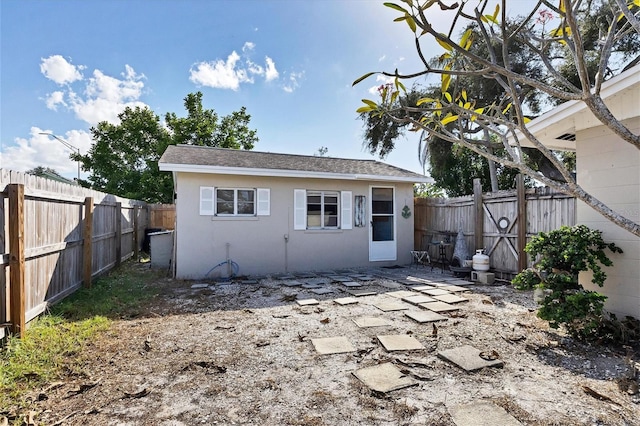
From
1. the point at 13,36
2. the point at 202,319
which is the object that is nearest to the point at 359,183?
the point at 202,319

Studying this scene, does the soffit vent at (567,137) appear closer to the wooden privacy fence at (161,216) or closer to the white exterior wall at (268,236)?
the white exterior wall at (268,236)

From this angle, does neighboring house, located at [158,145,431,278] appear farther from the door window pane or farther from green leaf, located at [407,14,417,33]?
green leaf, located at [407,14,417,33]

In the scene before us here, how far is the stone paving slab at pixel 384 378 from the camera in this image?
274cm

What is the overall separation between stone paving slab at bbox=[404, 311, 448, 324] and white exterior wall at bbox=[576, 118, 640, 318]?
6.46 feet

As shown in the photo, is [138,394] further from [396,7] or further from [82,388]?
[396,7]

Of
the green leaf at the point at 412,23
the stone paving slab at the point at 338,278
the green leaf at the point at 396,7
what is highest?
the green leaf at the point at 396,7

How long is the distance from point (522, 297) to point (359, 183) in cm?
479

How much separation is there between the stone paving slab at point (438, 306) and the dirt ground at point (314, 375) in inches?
5.8

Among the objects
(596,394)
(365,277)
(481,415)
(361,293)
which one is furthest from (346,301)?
(596,394)

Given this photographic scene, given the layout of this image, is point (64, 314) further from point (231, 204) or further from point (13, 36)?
point (13, 36)

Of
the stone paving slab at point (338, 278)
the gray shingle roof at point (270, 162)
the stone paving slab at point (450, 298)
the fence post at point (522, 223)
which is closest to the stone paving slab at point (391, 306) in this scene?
the stone paving slab at point (450, 298)

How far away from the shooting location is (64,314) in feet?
15.0

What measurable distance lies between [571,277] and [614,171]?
1477mm

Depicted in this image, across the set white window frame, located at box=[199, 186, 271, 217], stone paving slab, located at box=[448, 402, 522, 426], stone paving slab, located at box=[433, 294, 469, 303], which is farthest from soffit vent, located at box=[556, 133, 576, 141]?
white window frame, located at box=[199, 186, 271, 217]
